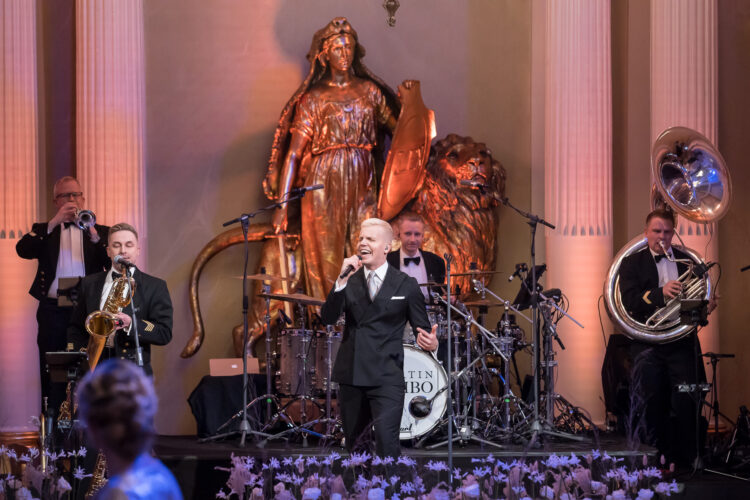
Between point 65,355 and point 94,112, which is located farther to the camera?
point 94,112

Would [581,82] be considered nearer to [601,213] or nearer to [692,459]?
[601,213]

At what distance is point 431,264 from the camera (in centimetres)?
831

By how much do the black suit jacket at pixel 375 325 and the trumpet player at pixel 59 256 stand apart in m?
2.71

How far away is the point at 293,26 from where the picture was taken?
10266 mm

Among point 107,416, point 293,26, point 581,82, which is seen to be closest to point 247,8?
point 293,26

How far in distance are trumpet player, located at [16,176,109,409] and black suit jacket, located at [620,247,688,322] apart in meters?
3.92

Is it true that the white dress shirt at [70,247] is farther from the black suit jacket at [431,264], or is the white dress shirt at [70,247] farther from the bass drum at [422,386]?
the bass drum at [422,386]

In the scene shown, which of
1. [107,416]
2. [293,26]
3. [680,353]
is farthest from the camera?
[293,26]

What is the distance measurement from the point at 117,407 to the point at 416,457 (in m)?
5.03

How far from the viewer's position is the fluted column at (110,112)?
29.8 ft

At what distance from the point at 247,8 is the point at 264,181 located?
191 cm

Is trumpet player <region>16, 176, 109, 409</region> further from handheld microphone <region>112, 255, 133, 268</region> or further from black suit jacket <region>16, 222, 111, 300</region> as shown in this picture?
handheld microphone <region>112, 255, 133, 268</region>

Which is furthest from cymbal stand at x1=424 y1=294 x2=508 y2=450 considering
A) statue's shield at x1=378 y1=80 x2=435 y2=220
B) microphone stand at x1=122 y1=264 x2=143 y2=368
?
microphone stand at x1=122 y1=264 x2=143 y2=368

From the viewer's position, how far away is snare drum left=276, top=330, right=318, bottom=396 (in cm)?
819
